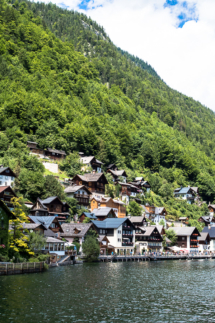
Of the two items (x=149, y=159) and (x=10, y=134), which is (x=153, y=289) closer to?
(x=10, y=134)

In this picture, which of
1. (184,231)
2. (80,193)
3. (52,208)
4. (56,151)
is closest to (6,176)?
(52,208)

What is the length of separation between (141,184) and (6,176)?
231 feet

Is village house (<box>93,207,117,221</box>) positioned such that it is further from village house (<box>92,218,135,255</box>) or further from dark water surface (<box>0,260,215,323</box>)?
dark water surface (<box>0,260,215,323</box>)

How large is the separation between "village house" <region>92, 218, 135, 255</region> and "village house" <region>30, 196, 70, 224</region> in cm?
882

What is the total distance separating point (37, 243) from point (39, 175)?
131 feet

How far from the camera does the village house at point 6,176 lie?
307ft

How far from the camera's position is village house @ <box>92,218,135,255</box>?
96.6 metres

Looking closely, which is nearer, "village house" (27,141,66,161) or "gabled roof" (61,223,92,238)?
"gabled roof" (61,223,92,238)

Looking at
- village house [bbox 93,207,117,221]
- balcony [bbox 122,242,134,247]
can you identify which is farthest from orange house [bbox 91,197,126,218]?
balcony [bbox 122,242,134,247]

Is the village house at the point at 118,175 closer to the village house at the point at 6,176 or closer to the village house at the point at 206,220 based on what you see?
the village house at the point at 206,220

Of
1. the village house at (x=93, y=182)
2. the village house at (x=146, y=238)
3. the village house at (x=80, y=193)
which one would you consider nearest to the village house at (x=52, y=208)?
the village house at (x=80, y=193)

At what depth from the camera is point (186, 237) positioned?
418 feet

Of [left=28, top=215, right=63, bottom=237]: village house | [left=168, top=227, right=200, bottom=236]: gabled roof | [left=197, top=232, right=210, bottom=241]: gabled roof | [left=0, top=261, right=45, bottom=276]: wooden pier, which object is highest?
[left=28, top=215, right=63, bottom=237]: village house

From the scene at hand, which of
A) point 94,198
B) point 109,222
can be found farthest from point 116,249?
point 94,198
